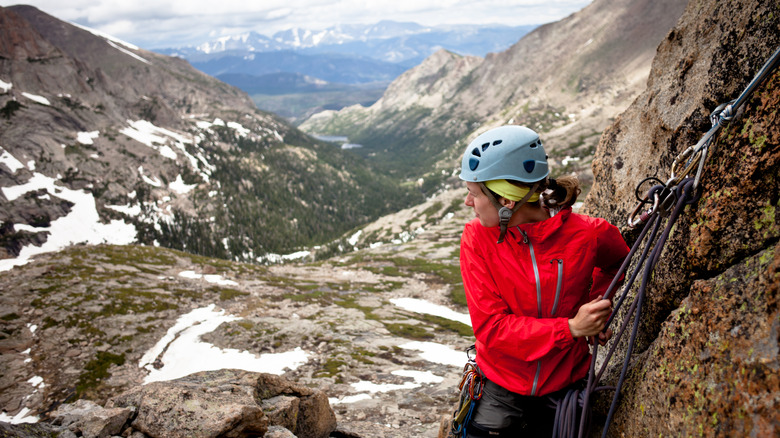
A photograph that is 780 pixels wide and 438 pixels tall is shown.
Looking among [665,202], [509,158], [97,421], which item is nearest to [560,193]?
[509,158]

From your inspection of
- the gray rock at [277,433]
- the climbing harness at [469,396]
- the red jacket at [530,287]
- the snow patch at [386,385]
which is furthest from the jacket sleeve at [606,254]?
the snow patch at [386,385]

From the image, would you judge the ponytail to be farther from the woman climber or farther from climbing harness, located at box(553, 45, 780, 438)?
climbing harness, located at box(553, 45, 780, 438)

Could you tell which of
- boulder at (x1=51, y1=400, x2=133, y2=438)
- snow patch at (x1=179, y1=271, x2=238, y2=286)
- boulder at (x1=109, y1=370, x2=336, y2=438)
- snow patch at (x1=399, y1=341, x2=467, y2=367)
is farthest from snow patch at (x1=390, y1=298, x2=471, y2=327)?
boulder at (x1=51, y1=400, x2=133, y2=438)

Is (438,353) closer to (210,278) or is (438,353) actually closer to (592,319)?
(592,319)

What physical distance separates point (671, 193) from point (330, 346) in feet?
128

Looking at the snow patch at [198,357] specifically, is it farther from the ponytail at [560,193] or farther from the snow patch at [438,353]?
the ponytail at [560,193]

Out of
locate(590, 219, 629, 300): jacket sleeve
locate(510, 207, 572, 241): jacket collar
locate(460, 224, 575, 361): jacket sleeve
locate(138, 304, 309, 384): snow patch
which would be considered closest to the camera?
locate(460, 224, 575, 361): jacket sleeve

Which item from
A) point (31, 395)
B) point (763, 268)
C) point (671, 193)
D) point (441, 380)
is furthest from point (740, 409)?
point (31, 395)

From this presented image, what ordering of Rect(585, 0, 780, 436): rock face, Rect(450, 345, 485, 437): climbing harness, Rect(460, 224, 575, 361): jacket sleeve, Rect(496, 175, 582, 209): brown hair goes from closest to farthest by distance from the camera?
1. Rect(585, 0, 780, 436): rock face
2. Rect(460, 224, 575, 361): jacket sleeve
3. Rect(496, 175, 582, 209): brown hair
4. Rect(450, 345, 485, 437): climbing harness

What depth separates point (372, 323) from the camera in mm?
52750

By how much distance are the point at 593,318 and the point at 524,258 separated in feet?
3.55

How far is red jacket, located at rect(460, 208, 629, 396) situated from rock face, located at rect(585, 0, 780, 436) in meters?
0.93

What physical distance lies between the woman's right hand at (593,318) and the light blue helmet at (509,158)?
168cm

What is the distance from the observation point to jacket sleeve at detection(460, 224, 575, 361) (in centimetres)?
490
